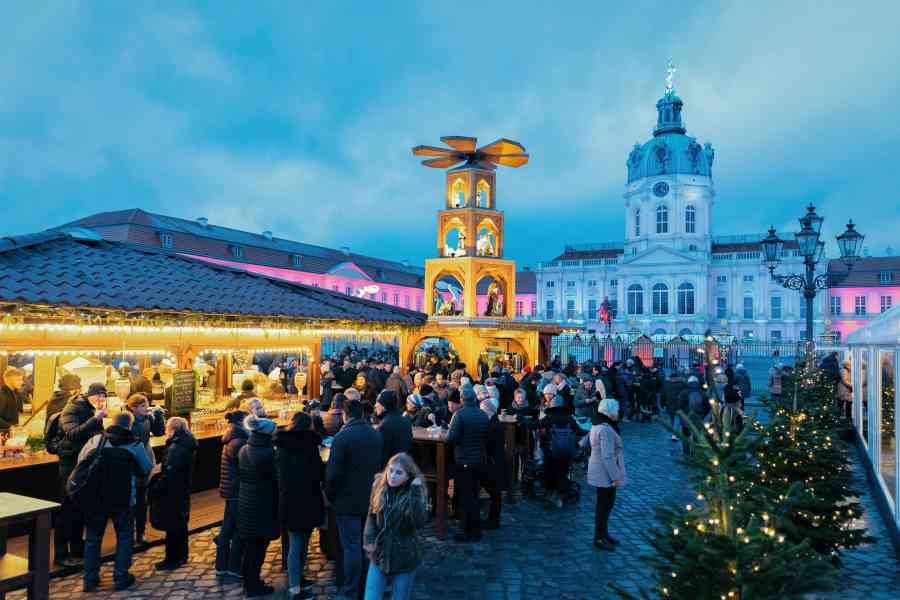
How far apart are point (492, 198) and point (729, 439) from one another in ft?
52.7

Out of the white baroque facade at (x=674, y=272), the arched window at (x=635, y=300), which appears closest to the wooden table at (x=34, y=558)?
the white baroque facade at (x=674, y=272)

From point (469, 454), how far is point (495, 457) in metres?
0.60

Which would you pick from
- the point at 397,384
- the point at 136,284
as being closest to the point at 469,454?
the point at 397,384

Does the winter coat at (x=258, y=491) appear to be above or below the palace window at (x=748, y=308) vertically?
below

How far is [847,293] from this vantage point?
57.6 metres

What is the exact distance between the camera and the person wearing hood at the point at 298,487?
5.53 metres

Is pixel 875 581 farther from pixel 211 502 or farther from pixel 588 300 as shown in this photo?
pixel 588 300

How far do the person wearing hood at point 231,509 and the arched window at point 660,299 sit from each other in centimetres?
5858

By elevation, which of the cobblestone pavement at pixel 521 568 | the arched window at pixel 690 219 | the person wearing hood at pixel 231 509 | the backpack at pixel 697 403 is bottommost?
the cobblestone pavement at pixel 521 568

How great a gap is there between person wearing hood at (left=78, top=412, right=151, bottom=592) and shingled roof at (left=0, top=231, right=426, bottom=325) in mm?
2673

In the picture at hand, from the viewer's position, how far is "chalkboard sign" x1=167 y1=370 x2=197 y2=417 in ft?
33.3

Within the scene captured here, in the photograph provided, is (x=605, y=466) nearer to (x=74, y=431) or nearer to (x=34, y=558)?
(x=34, y=558)

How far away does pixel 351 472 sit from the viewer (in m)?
5.58

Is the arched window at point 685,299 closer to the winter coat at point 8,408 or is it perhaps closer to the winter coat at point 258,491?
the winter coat at point 8,408
